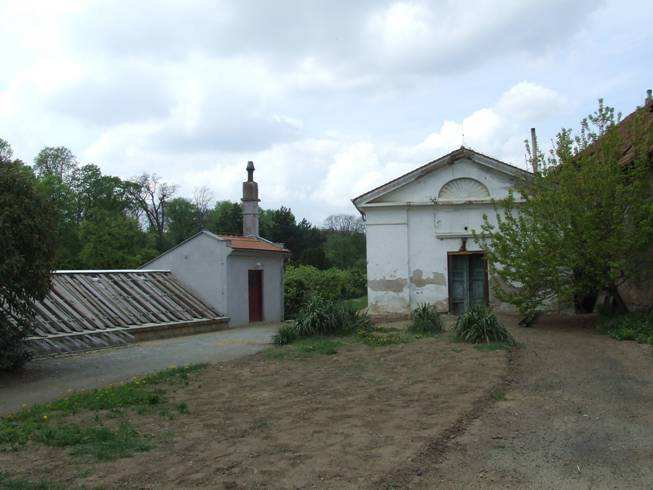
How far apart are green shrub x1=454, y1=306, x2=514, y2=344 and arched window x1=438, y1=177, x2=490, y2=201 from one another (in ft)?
24.3

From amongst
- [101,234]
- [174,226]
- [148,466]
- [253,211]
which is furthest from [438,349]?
[174,226]

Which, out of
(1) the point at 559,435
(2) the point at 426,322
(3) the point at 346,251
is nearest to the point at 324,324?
(2) the point at 426,322

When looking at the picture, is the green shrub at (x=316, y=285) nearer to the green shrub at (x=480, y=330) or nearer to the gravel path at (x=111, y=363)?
the gravel path at (x=111, y=363)

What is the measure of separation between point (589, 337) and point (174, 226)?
183ft

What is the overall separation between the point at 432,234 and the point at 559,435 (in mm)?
→ 14038

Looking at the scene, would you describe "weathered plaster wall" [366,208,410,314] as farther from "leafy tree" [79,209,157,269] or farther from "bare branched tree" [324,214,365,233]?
"bare branched tree" [324,214,365,233]

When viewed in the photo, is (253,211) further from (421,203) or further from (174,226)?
(174,226)

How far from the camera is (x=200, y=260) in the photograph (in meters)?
22.9

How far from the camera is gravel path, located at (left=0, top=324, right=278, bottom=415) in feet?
33.0

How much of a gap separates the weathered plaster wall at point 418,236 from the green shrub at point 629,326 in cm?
523

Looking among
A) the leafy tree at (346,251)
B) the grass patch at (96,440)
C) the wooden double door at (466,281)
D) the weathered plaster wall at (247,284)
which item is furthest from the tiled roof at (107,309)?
the leafy tree at (346,251)

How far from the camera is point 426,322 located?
15.0 meters

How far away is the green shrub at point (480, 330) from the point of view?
12.9 m

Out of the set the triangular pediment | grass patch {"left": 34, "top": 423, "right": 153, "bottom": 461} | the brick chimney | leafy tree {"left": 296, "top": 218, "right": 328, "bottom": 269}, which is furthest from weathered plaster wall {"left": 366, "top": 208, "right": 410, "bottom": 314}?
leafy tree {"left": 296, "top": 218, "right": 328, "bottom": 269}
